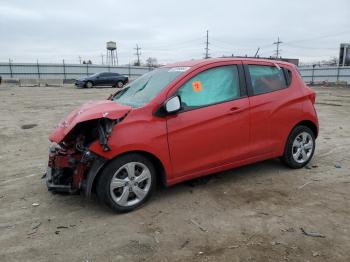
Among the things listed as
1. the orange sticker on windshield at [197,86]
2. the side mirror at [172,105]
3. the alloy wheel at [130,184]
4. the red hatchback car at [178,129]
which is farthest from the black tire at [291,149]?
the alloy wheel at [130,184]

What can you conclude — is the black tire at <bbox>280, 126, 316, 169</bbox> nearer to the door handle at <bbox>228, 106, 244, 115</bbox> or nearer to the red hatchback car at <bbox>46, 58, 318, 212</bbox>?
the red hatchback car at <bbox>46, 58, 318, 212</bbox>

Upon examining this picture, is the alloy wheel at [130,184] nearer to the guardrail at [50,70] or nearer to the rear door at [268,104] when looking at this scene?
the rear door at [268,104]

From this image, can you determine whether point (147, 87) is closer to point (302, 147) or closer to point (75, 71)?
point (302, 147)

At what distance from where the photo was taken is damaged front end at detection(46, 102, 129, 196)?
3848mm

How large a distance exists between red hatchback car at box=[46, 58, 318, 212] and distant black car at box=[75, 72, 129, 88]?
26.0m

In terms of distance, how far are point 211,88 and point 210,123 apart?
0.49m

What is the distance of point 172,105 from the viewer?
13.5 feet

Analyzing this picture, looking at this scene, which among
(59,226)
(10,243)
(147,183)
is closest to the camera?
(10,243)

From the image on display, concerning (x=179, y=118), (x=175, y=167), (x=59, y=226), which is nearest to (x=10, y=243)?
(x=59, y=226)

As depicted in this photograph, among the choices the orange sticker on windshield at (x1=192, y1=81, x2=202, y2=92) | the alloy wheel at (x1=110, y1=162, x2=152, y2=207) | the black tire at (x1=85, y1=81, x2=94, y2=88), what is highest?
the orange sticker on windshield at (x1=192, y1=81, x2=202, y2=92)

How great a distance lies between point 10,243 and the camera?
3.45m

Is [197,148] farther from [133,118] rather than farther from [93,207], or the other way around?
→ [93,207]

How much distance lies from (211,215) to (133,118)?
55.3 inches

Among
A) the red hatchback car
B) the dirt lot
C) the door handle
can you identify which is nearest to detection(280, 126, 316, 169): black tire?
the red hatchback car
